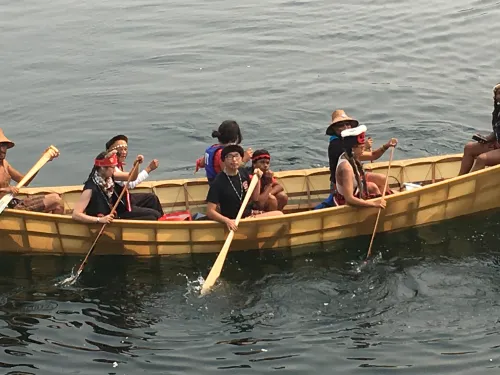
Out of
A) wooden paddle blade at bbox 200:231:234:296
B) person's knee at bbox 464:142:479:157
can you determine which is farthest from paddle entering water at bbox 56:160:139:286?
person's knee at bbox 464:142:479:157

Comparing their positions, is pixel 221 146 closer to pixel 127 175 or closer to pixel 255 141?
pixel 127 175

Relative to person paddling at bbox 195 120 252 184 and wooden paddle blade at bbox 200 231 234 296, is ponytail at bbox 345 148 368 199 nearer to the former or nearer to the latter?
person paddling at bbox 195 120 252 184

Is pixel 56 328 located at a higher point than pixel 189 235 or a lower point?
lower

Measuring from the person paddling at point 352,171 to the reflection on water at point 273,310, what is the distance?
91 centimetres

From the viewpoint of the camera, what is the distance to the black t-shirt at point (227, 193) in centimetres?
1237

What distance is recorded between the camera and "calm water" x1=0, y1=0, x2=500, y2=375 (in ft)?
34.9

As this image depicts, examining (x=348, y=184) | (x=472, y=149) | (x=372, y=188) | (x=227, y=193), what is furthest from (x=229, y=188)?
(x=472, y=149)

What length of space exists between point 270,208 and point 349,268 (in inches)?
68.5

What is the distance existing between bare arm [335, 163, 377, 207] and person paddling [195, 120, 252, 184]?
147 cm

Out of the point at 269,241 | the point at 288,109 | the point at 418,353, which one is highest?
the point at 288,109

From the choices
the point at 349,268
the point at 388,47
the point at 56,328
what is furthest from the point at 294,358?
the point at 388,47

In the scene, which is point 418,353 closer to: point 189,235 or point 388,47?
point 189,235

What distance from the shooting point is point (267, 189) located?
13.4 m

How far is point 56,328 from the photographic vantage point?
11266 mm
